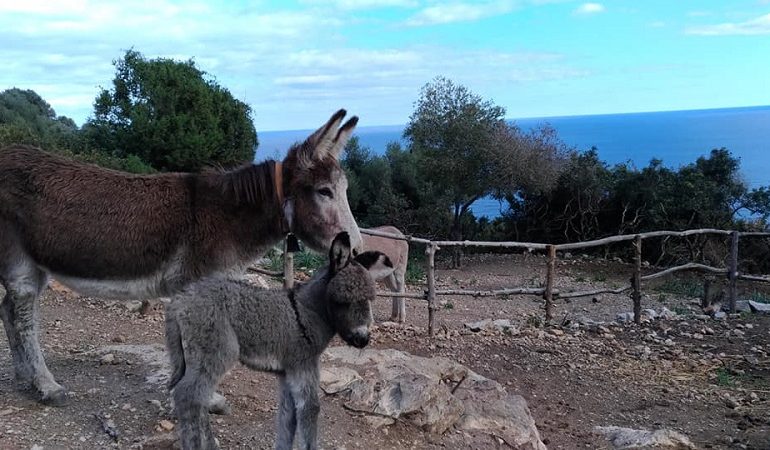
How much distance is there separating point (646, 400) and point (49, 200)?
231 inches

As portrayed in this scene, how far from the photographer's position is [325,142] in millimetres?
3998

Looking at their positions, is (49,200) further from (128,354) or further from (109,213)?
(128,354)

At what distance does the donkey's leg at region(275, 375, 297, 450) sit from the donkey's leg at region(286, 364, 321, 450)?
12cm

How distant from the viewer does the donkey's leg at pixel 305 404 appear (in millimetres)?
3549

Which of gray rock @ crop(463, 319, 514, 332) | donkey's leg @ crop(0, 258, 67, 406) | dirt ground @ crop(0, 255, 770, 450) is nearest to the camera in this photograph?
donkey's leg @ crop(0, 258, 67, 406)

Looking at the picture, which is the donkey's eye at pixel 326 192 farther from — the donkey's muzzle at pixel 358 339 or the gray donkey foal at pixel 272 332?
the donkey's muzzle at pixel 358 339

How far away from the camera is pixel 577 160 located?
2170cm

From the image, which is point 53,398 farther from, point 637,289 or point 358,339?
point 637,289

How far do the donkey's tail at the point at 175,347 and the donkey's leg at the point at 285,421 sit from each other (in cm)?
56

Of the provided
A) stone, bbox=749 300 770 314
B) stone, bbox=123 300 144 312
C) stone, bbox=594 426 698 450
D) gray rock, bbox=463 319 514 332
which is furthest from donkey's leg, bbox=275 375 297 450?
stone, bbox=749 300 770 314

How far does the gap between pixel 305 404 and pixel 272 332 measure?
0.43 meters

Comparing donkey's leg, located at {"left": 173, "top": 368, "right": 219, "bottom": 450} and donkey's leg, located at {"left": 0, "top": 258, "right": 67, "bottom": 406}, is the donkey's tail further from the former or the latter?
donkey's leg, located at {"left": 0, "top": 258, "right": 67, "bottom": 406}

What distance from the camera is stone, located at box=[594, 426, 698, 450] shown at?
5.12 m

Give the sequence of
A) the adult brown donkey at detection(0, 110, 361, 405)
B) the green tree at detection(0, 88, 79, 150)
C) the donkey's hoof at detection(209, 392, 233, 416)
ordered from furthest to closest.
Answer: the green tree at detection(0, 88, 79, 150), the donkey's hoof at detection(209, 392, 233, 416), the adult brown donkey at detection(0, 110, 361, 405)
